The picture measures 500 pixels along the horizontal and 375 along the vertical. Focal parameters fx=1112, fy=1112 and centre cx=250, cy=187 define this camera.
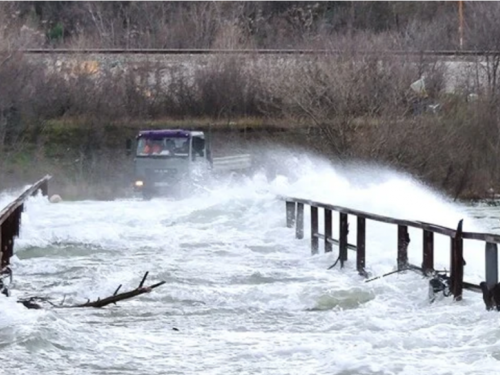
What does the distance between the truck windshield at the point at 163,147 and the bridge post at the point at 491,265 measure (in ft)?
80.5

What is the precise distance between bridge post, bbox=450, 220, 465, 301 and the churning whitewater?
18 centimetres

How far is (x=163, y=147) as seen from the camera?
119ft

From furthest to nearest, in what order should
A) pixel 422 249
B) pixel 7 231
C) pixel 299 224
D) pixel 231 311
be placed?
1. pixel 299 224
2. pixel 7 231
3. pixel 422 249
4. pixel 231 311

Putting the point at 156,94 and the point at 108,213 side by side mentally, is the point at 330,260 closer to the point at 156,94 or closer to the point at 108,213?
the point at 108,213

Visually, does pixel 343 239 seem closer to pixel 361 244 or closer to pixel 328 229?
pixel 361 244

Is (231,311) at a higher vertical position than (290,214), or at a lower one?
higher

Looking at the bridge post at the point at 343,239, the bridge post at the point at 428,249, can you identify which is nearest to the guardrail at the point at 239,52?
the bridge post at the point at 343,239

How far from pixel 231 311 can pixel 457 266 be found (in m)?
2.71

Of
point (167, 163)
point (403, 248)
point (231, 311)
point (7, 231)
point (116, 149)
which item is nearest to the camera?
point (231, 311)

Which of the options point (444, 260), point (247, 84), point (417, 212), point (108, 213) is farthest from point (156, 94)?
point (444, 260)

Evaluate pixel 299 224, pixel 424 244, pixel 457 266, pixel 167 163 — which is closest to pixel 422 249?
pixel 424 244

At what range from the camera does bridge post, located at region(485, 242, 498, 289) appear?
11.9 m

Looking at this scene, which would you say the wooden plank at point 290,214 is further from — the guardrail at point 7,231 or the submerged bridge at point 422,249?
the guardrail at point 7,231

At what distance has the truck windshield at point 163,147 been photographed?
1421 inches
